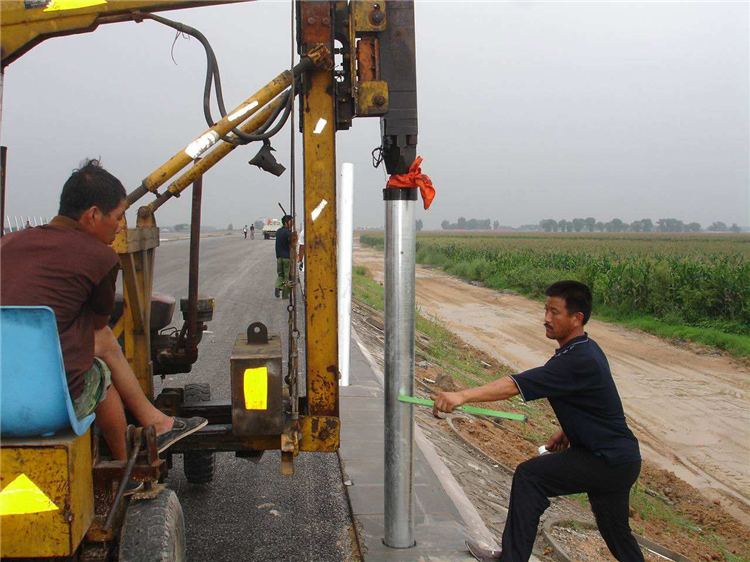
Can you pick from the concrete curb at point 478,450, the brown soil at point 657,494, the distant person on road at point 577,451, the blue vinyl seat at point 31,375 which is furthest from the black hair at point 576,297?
the concrete curb at point 478,450

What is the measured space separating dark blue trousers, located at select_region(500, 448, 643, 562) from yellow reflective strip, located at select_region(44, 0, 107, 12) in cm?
341

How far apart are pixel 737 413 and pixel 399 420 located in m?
8.93

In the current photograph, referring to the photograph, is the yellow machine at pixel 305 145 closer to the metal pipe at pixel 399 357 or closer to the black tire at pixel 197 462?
the metal pipe at pixel 399 357

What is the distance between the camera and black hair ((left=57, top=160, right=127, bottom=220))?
320cm

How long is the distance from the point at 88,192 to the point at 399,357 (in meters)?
1.93

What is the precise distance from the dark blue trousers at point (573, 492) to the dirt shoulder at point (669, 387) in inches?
155

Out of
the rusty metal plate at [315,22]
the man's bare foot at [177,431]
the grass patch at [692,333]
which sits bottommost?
the grass patch at [692,333]

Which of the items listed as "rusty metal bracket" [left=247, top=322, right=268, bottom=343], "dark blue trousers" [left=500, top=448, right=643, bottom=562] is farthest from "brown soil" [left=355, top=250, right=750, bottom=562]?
"rusty metal bracket" [left=247, top=322, right=268, bottom=343]

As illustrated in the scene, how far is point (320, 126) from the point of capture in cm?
390

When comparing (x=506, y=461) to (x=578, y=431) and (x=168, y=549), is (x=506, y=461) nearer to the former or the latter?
(x=578, y=431)

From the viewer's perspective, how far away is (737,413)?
36.1 ft

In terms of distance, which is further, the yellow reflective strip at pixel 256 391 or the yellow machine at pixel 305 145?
the yellow reflective strip at pixel 256 391

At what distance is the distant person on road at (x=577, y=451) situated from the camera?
12.3ft

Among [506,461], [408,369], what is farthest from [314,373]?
[506,461]
